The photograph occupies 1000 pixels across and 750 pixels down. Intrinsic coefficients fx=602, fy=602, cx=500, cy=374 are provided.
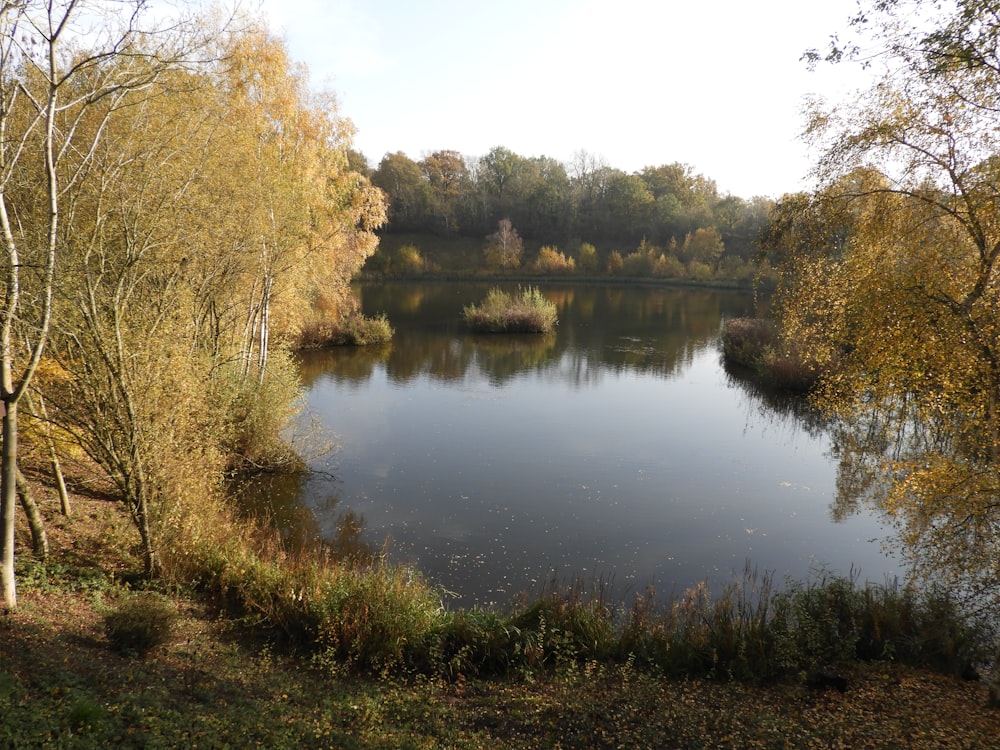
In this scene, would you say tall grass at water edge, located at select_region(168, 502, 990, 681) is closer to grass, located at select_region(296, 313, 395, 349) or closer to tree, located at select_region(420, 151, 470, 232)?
grass, located at select_region(296, 313, 395, 349)

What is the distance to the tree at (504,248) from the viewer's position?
72.5 metres

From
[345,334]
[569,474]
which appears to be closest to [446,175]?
[345,334]

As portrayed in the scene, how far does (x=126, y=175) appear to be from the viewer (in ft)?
26.9

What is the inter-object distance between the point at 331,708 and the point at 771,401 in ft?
64.1

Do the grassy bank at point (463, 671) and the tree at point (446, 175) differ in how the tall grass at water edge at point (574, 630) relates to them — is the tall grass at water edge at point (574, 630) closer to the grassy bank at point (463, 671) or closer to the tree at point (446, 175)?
the grassy bank at point (463, 671)

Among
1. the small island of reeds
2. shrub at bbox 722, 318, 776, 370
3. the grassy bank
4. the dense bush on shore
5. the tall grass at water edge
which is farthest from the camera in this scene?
the small island of reeds

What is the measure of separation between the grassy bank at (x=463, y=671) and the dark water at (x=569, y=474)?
1.62 metres

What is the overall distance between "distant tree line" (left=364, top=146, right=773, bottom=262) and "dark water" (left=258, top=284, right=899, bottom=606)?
5354 cm

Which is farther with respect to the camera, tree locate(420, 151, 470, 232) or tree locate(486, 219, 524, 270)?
tree locate(420, 151, 470, 232)

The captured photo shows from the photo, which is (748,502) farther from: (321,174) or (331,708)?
(321,174)

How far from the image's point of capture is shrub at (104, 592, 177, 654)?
6.00 meters

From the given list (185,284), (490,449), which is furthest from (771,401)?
(185,284)

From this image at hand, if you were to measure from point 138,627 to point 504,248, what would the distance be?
69953 mm

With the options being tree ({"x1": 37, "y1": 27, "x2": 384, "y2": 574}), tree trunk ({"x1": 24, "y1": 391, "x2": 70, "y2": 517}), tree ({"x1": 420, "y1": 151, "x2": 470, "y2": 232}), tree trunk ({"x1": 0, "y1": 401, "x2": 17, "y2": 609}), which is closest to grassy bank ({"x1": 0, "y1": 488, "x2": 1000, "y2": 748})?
tree trunk ({"x1": 0, "y1": 401, "x2": 17, "y2": 609})
